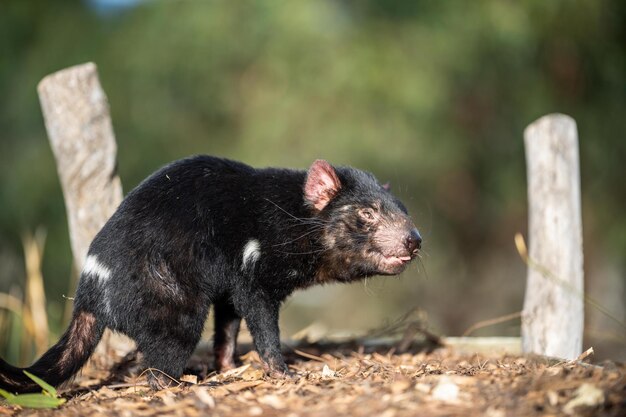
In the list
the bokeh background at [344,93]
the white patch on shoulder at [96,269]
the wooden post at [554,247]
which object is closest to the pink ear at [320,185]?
the white patch on shoulder at [96,269]

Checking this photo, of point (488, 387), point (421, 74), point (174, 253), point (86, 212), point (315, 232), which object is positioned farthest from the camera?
point (421, 74)

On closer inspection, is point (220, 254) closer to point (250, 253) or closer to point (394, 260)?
point (250, 253)

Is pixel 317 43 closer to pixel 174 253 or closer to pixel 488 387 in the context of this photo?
pixel 174 253

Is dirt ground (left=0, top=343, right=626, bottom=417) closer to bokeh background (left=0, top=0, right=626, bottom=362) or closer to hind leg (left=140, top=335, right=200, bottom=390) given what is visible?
hind leg (left=140, top=335, right=200, bottom=390)

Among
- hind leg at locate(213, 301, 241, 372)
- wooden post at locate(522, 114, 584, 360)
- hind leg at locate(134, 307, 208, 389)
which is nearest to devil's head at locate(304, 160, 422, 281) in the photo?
hind leg at locate(213, 301, 241, 372)

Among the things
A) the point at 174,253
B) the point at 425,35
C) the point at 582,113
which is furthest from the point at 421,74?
the point at 174,253

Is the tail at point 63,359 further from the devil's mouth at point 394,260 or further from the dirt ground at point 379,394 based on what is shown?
the devil's mouth at point 394,260

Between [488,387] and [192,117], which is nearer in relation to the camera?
[488,387]
